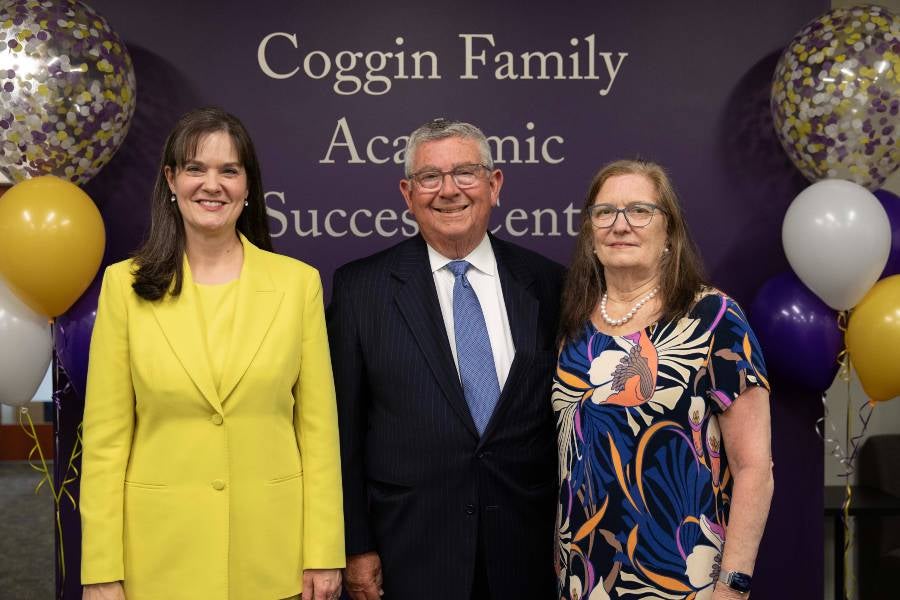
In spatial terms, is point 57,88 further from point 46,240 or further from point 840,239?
point 840,239

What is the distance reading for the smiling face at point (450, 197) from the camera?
235cm

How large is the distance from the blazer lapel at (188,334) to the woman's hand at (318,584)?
1.43 feet

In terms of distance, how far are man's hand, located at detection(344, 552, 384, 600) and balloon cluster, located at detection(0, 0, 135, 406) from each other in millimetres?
1013

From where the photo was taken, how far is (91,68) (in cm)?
271

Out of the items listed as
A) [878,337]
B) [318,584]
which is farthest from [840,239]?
[318,584]

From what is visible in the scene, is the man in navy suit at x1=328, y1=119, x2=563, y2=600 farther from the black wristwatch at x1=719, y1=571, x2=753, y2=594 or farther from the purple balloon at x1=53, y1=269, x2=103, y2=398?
the purple balloon at x1=53, y1=269, x2=103, y2=398

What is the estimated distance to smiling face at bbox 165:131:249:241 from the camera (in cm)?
212

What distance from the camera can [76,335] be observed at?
2762 millimetres

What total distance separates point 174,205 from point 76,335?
778 mm

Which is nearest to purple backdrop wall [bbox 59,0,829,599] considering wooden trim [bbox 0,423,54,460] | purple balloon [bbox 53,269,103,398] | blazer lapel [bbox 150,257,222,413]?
purple balloon [bbox 53,269,103,398]

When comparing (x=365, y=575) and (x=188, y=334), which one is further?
(x=365, y=575)

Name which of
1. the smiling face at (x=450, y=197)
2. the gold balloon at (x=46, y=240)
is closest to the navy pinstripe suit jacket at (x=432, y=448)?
the smiling face at (x=450, y=197)

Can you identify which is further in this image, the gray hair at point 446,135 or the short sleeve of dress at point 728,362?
the gray hair at point 446,135

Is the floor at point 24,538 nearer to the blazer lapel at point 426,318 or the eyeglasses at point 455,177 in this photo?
the blazer lapel at point 426,318
